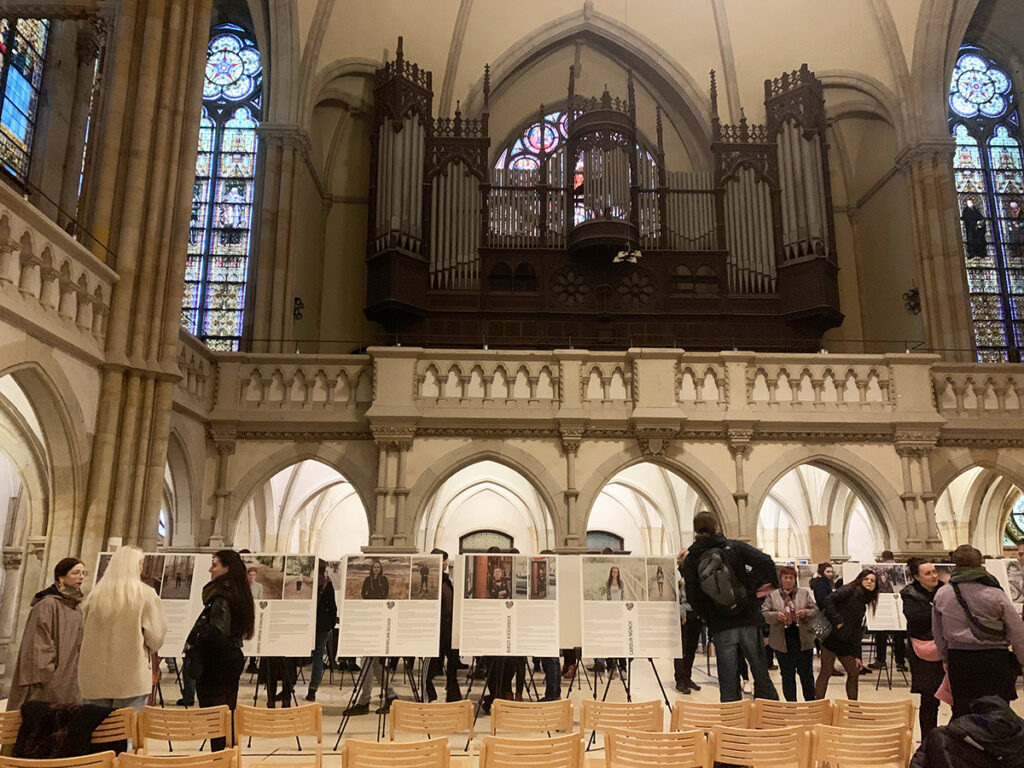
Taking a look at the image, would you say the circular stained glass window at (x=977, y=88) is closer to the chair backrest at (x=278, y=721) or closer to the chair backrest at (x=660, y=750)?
the chair backrest at (x=660, y=750)

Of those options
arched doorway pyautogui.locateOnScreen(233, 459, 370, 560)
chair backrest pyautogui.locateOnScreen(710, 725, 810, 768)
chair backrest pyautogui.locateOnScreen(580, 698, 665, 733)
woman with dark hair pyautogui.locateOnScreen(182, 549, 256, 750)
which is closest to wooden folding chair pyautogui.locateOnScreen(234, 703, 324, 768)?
woman with dark hair pyautogui.locateOnScreen(182, 549, 256, 750)

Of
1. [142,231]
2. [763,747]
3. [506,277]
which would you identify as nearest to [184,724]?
[763,747]

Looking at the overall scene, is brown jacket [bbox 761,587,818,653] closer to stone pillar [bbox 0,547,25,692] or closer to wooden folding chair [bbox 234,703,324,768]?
wooden folding chair [bbox 234,703,324,768]

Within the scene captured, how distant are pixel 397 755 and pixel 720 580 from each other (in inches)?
107

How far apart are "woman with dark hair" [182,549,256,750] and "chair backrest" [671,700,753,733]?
2.61m

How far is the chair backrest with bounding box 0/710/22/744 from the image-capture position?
4.19m

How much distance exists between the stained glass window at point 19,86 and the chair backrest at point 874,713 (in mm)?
12018

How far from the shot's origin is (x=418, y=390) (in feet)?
42.7

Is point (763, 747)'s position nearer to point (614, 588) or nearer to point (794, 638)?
point (614, 588)

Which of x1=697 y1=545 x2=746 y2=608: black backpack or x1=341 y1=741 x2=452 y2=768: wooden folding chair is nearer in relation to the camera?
x1=341 y1=741 x2=452 y2=768: wooden folding chair

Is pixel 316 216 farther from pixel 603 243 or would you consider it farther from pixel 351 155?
pixel 603 243

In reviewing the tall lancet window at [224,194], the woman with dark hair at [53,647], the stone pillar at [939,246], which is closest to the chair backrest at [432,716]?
the woman with dark hair at [53,647]

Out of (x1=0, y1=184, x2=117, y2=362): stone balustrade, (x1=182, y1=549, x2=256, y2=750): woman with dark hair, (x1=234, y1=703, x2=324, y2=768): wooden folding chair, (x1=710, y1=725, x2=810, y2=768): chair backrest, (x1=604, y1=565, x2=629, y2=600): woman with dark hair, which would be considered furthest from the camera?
(x1=0, y1=184, x2=117, y2=362): stone balustrade

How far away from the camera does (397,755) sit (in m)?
3.76
